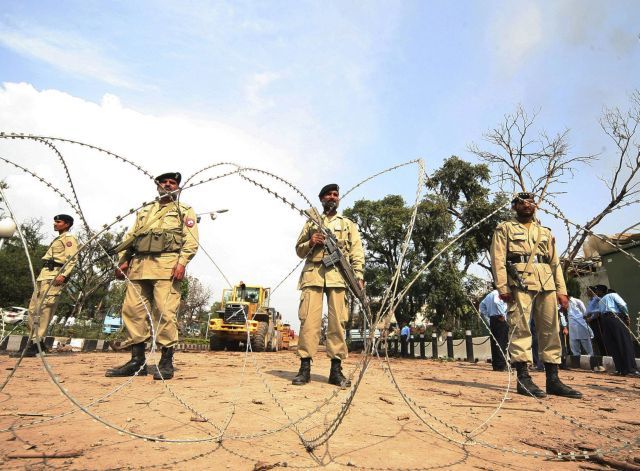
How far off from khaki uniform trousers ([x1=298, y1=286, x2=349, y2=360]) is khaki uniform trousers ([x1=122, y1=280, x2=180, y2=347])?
126 cm

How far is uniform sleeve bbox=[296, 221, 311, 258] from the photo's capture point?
4.27 meters

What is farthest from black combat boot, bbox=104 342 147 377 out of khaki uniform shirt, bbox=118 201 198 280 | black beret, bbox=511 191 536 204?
black beret, bbox=511 191 536 204

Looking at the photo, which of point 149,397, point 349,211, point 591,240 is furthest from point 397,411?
point 349,211

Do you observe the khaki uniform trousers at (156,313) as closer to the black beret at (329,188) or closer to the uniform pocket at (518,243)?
the black beret at (329,188)

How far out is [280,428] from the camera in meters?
2.20

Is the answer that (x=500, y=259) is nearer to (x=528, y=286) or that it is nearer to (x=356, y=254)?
(x=528, y=286)

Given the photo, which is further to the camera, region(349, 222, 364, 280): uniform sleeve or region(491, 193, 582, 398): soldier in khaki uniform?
region(349, 222, 364, 280): uniform sleeve

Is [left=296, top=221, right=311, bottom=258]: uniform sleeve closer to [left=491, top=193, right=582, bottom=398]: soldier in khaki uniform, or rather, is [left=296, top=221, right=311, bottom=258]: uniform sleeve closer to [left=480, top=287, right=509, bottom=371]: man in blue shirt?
[left=491, top=193, right=582, bottom=398]: soldier in khaki uniform

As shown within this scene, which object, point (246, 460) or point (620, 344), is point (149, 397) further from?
point (620, 344)

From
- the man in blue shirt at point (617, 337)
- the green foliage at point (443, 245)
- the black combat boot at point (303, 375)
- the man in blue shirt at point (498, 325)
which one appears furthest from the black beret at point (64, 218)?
the green foliage at point (443, 245)

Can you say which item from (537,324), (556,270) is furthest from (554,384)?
(556,270)

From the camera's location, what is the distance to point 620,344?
6.84 m

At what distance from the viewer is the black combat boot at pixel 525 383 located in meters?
3.76

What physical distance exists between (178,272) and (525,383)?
3.38 meters
